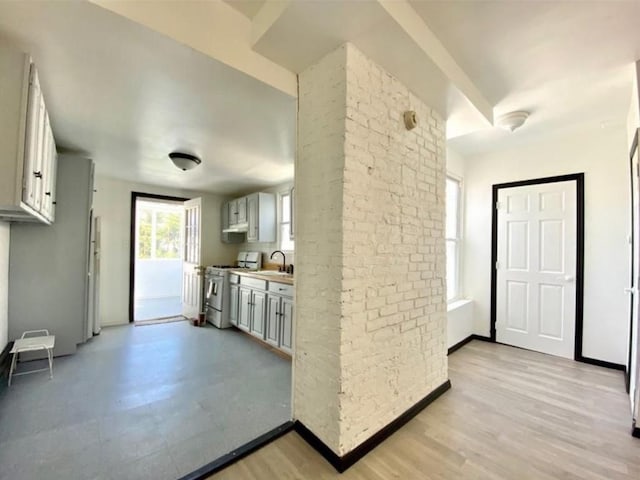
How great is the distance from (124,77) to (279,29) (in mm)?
1123

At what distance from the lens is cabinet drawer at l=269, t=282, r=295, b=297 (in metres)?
3.26

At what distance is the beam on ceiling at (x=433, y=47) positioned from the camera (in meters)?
1.54

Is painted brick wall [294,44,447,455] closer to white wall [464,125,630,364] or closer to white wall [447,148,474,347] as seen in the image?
white wall [447,148,474,347]

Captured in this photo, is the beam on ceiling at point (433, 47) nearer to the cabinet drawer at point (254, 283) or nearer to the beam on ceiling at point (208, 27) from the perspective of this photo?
the beam on ceiling at point (208, 27)

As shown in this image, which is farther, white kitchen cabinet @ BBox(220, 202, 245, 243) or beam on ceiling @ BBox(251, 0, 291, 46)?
white kitchen cabinet @ BBox(220, 202, 245, 243)

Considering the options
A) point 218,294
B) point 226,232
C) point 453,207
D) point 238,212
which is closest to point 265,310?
point 218,294

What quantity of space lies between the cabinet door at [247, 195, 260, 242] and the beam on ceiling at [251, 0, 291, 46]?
3.22m

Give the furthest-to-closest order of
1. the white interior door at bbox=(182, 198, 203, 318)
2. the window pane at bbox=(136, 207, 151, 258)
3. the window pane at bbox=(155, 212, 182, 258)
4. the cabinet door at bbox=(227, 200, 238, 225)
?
the window pane at bbox=(155, 212, 182, 258) < the window pane at bbox=(136, 207, 151, 258) < the cabinet door at bbox=(227, 200, 238, 225) < the white interior door at bbox=(182, 198, 203, 318)

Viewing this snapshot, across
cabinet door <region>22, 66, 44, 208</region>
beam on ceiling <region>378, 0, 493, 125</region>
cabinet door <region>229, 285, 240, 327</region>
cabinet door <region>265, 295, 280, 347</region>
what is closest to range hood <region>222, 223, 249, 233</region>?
cabinet door <region>229, 285, 240, 327</region>

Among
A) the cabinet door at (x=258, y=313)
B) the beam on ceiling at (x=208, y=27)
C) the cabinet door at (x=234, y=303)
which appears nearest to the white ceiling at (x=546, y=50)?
the beam on ceiling at (x=208, y=27)

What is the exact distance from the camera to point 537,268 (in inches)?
140

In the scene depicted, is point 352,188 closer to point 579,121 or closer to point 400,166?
point 400,166

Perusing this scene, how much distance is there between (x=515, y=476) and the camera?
1618mm

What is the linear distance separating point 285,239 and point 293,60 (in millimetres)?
3229
